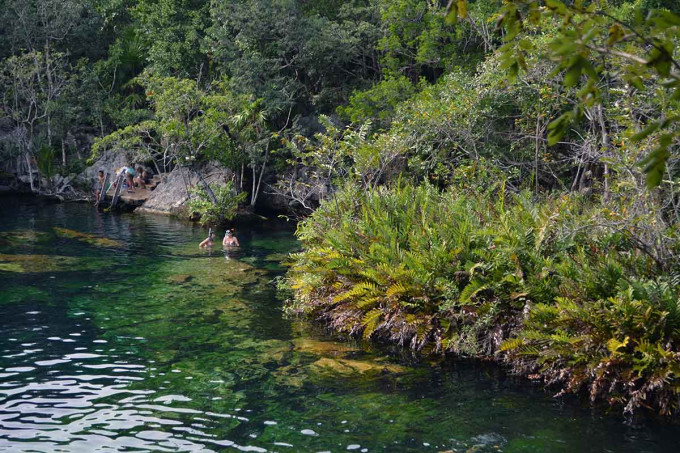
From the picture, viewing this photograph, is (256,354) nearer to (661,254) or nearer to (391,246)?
(391,246)

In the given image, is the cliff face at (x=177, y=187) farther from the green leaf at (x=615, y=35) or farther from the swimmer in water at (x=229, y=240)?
the green leaf at (x=615, y=35)

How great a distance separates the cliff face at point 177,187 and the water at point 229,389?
16.0 meters

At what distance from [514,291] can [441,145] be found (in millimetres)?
9469

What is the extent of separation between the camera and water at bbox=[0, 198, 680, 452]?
7551 mm

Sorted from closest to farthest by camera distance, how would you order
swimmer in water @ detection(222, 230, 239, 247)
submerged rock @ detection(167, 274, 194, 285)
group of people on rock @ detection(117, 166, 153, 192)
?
submerged rock @ detection(167, 274, 194, 285), swimmer in water @ detection(222, 230, 239, 247), group of people on rock @ detection(117, 166, 153, 192)

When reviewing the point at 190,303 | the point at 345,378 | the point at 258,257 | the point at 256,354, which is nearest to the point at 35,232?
the point at 258,257

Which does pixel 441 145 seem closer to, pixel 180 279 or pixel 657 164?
pixel 180 279

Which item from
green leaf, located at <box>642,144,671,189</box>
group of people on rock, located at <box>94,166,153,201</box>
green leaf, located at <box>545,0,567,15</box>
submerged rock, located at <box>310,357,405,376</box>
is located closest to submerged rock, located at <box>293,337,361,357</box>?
submerged rock, located at <box>310,357,405,376</box>

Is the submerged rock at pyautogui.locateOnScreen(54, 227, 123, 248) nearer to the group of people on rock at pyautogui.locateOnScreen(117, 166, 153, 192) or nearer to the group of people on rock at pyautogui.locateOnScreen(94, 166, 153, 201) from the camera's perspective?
the group of people on rock at pyautogui.locateOnScreen(94, 166, 153, 201)

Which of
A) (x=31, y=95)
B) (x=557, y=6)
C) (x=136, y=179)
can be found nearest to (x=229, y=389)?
(x=557, y=6)

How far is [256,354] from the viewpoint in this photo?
10.9 m

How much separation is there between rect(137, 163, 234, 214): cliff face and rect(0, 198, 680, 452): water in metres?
16.0

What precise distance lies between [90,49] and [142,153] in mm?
12008

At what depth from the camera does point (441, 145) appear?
19.3 meters
